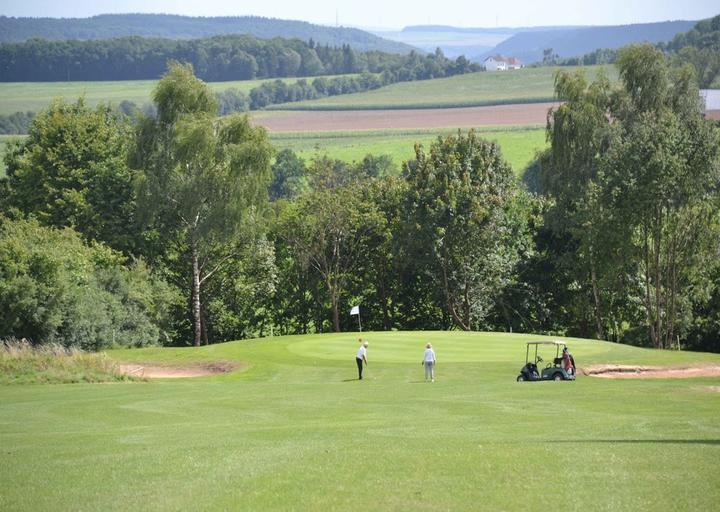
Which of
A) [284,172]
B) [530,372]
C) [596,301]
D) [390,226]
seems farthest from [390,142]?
[530,372]

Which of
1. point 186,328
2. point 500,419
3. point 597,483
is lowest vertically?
point 186,328

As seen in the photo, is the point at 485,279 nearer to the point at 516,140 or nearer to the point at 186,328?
the point at 186,328

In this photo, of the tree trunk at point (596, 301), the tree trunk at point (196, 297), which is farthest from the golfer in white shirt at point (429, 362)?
the tree trunk at point (196, 297)

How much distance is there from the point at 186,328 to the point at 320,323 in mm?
9551

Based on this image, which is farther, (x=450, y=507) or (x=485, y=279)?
→ (x=485, y=279)

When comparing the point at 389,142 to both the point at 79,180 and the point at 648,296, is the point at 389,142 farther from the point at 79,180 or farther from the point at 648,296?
the point at 648,296

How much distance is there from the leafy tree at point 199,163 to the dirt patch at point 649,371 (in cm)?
2689

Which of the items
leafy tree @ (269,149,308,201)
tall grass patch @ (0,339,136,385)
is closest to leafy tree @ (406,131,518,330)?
tall grass patch @ (0,339,136,385)

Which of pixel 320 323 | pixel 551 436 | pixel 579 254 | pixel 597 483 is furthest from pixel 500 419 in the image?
pixel 320 323

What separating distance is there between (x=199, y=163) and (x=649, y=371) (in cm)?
3045

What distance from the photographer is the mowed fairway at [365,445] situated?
1484 centimetres

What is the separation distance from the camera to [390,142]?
17200cm

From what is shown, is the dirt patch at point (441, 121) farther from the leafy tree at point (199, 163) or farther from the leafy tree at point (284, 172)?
the leafy tree at point (199, 163)

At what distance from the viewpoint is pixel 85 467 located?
17.7 meters
